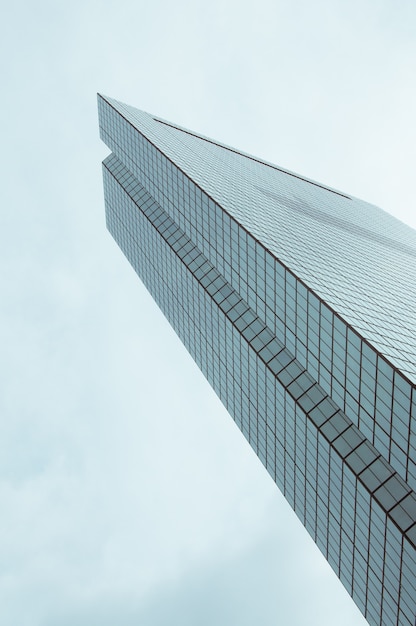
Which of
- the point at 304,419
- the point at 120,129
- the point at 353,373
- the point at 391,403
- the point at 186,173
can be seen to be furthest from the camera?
the point at 120,129

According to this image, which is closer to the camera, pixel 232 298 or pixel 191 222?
pixel 232 298

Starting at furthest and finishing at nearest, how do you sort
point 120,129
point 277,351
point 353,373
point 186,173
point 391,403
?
point 120,129, point 186,173, point 277,351, point 353,373, point 391,403

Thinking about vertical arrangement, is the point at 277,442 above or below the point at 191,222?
below

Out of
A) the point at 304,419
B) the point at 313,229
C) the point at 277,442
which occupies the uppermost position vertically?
the point at 313,229

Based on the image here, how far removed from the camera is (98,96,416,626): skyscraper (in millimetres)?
33156

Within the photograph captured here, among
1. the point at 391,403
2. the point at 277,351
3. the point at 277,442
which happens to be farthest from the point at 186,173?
the point at 391,403

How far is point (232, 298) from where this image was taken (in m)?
56.8

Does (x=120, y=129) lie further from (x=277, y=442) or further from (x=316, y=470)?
(x=316, y=470)

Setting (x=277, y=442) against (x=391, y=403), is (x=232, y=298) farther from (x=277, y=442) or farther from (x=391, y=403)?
(x=391, y=403)

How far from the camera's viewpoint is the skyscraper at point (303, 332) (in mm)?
33156

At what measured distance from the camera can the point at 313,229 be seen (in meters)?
65.6

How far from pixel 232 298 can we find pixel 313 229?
15.9m

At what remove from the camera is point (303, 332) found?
138ft

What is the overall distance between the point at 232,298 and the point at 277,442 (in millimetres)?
15751
